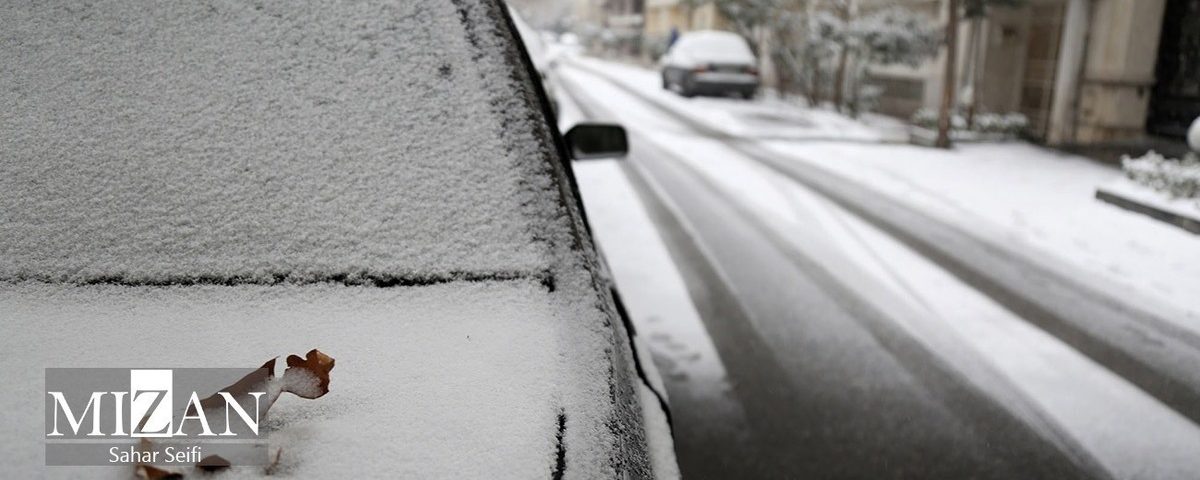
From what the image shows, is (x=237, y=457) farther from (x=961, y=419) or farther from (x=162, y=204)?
(x=961, y=419)

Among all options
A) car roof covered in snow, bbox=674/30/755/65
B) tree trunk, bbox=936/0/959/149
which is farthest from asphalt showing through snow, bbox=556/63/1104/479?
car roof covered in snow, bbox=674/30/755/65

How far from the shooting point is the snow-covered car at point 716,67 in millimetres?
19797

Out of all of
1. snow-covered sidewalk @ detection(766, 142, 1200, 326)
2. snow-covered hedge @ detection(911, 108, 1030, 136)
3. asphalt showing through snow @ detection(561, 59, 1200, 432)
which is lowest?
asphalt showing through snow @ detection(561, 59, 1200, 432)

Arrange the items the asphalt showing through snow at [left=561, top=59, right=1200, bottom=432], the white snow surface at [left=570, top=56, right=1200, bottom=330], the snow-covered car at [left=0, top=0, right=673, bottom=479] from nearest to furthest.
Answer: the snow-covered car at [left=0, top=0, right=673, bottom=479]
the asphalt showing through snow at [left=561, top=59, right=1200, bottom=432]
the white snow surface at [left=570, top=56, right=1200, bottom=330]

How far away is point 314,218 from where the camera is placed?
157 centimetres

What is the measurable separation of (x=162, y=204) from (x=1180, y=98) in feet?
48.4

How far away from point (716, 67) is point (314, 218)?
1905cm

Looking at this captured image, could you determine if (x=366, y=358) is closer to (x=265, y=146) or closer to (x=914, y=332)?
(x=265, y=146)

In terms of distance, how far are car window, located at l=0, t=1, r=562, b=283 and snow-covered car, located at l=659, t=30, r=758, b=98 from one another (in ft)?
61.0

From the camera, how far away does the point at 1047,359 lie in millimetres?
4422

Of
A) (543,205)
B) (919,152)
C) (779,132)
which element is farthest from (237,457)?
(779,132)

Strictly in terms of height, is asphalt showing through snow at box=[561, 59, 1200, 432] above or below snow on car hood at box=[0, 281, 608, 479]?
below
